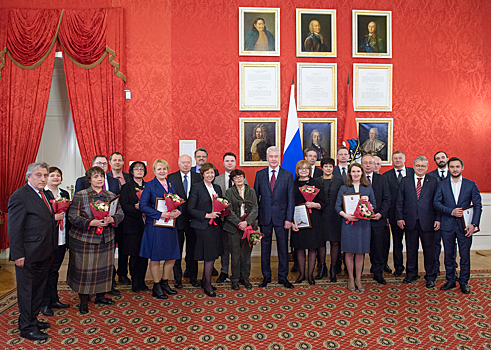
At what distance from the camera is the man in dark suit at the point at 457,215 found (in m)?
4.14

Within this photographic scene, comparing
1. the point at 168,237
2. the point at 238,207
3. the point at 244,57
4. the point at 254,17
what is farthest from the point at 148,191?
the point at 254,17

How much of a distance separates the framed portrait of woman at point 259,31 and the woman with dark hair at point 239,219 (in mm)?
3120

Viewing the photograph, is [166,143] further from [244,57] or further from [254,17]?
[254,17]

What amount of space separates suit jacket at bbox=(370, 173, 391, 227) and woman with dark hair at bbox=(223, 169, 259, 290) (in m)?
1.73

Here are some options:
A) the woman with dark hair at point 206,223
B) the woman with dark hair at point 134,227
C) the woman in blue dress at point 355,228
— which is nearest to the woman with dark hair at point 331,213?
the woman in blue dress at point 355,228

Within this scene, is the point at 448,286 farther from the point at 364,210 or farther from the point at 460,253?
the point at 364,210

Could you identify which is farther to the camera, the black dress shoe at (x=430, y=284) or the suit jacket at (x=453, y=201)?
the black dress shoe at (x=430, y=284)

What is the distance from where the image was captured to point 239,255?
433cm

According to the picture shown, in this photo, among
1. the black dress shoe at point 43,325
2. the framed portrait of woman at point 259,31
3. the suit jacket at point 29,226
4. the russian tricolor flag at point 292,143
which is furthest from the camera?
the framed portrait of woman at point 259,31

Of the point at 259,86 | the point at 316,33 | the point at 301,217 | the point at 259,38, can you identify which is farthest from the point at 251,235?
the point at 316,33

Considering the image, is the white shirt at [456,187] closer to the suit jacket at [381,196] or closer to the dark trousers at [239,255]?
the suit jacket at [381,196]

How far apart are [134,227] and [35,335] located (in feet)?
4.96

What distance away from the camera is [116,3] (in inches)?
239

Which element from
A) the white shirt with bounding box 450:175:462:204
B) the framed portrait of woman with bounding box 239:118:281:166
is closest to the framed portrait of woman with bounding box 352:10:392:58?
the framed portrait of woman with bounding box 239:118:281:166
